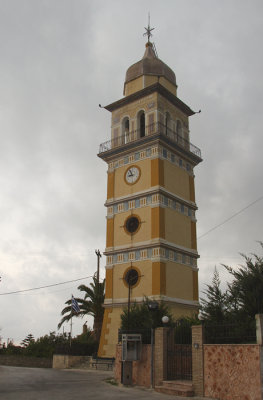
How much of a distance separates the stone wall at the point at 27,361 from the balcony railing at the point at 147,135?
18931 millimetres

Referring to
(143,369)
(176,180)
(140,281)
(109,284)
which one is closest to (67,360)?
(109,284)

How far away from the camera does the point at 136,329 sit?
23250 mm

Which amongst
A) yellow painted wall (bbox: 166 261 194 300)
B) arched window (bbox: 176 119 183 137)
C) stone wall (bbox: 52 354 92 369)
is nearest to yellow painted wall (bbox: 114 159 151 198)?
arched window (bbox: 176 119 183 137)

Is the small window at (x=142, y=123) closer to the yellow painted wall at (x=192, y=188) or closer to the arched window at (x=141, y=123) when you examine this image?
the arched window at (x=141, y=123)

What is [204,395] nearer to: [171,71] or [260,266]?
[260,266]

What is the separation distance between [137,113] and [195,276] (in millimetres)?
15104

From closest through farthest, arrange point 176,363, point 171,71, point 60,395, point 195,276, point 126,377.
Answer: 1. point 60,395
2. point 176,363
3. point 126,377
4. point 195,276
5. point 171,71

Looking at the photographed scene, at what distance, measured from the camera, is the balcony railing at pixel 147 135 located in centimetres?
3788

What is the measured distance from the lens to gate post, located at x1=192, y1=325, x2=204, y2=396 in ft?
59.0

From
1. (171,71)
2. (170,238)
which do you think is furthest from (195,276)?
(171,71)

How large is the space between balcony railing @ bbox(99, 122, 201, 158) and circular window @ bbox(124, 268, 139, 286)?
10971 mm

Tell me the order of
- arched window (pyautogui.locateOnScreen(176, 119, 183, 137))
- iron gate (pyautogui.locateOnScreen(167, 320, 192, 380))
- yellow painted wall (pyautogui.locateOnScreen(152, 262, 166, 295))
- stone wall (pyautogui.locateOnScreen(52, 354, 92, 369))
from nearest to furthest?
iron gate (pyautogui.locateOnScreen(167, 320, 192, 380)) < yellow painted wall (pyautogui.locateOnScreen(152, 262, 166, 295)) < stone wall (pyautogui.locateOnScreen(52, 354, 92, 369)) < arched window (pyautogui.locateOnScreen(176, 119, 183, 137))

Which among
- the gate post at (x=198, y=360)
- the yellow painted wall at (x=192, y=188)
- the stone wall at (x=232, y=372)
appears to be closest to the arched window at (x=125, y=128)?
the yellow painted wall at (x=192, y=188)

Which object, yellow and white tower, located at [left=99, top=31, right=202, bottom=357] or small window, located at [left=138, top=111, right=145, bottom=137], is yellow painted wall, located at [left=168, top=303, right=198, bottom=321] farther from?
small window, located at [left=138, top=111, right=145, bottom=137]
